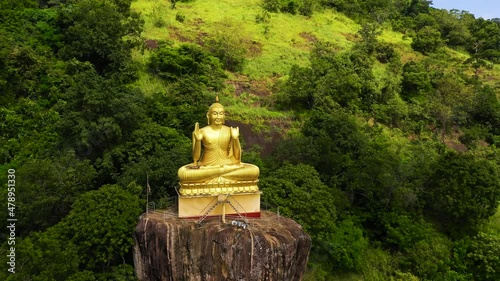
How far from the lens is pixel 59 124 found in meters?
15.5

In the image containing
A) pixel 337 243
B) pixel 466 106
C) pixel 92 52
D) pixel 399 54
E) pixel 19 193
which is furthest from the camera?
pixel 399 54

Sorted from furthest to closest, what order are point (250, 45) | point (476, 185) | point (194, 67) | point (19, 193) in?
1. point (250, 45)
2. point (194, 67)
3. point (476, 185)
4. point (19, 193)

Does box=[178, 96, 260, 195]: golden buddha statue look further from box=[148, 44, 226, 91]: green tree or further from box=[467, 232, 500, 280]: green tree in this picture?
box=[148, 44, 226, 91]: green tree

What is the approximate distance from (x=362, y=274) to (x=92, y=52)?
1689 centimetres

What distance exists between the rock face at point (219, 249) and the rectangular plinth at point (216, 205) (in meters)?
0.25

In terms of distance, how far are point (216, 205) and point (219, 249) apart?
4.94 ft

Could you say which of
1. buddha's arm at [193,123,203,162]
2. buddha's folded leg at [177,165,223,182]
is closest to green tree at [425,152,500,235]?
buddha's folded leg at [177,165,223,182]

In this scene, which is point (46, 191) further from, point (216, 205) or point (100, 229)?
point (216, 205)

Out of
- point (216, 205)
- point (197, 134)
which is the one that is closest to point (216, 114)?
point (197, 134)

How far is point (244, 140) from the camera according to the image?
21281 mm

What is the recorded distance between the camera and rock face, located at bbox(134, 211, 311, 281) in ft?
31.7

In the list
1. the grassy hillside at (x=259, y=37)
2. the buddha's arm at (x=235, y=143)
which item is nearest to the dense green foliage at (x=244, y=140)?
the grassy hillside at (x=259, y=37)

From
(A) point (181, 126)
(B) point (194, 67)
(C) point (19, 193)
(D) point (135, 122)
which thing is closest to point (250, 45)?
(B) point (194, 67)

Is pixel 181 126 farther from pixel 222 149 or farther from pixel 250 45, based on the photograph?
pixel 250 45
